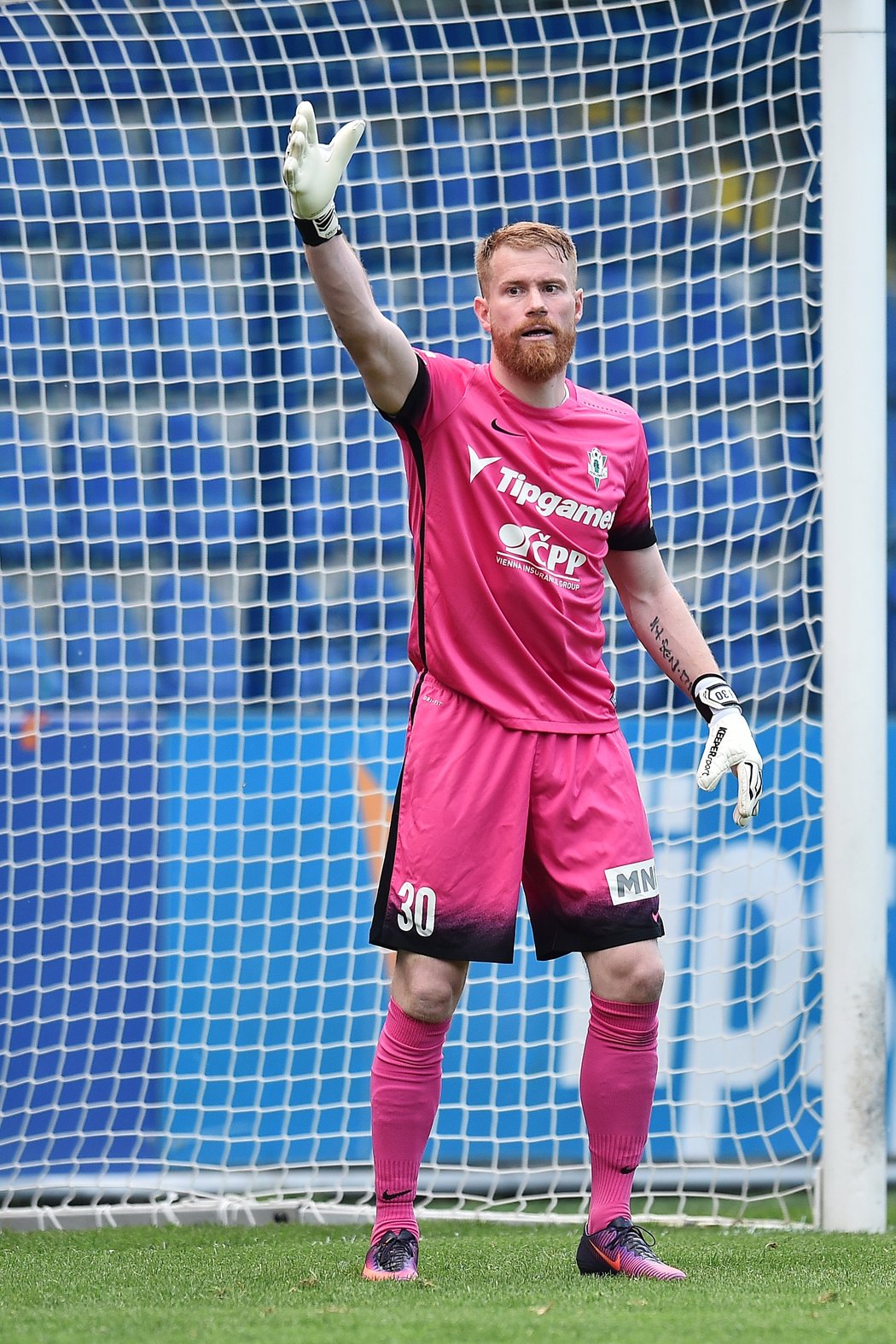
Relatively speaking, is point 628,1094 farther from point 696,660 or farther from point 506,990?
point 506,990

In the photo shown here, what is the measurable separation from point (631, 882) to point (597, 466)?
2.10 feet

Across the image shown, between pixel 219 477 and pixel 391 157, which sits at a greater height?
pixel 391 157

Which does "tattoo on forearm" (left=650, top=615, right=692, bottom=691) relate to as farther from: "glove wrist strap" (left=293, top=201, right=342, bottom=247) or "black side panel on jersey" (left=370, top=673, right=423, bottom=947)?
"glove wrist strap" (left=293, top=201, right=342, bottom=247)

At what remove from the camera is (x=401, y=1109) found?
2418mm

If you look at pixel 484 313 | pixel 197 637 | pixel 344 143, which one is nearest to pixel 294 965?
pixel 197 637

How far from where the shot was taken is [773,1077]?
4043 mm

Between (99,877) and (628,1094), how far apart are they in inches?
76.1

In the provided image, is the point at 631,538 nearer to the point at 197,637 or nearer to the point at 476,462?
the point at 476,462

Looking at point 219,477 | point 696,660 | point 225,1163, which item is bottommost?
point 225,1163

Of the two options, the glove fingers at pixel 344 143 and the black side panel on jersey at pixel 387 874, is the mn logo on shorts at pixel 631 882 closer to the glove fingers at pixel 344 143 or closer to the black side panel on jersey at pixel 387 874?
the black side panel on jersey at pixel 387 874

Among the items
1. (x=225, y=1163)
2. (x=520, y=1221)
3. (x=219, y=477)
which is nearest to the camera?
(x=520, y=1221)

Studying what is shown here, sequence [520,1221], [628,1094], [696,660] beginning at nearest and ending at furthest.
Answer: [628,1094] → [696,660] → [520,1221]

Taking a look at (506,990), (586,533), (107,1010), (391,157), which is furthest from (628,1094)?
(391,157)

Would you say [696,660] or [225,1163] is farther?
[225,1163]
